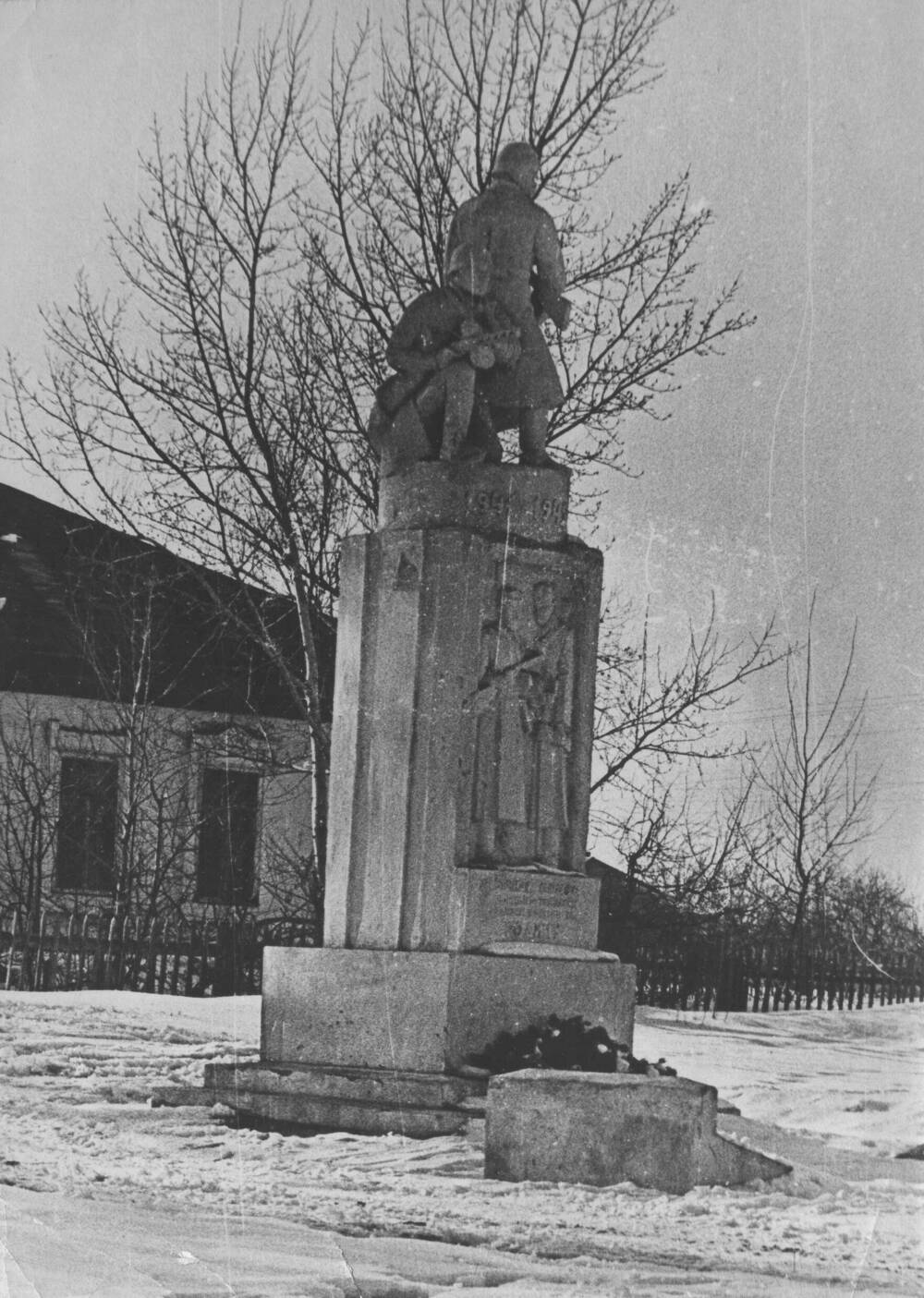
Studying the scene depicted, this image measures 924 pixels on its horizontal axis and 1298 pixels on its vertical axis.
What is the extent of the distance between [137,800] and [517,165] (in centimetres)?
1235

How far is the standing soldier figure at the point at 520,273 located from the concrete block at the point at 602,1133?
3858 millimetres

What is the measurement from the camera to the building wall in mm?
21281

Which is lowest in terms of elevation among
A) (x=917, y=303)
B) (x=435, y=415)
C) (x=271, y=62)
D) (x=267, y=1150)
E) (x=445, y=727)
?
(x=267, y=1150)

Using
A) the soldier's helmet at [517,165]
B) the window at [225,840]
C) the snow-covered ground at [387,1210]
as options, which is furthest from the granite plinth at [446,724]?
the window at [225,840]

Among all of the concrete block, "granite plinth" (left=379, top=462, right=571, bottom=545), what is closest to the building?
"granite plinth" (left=379, top=462, right=571, bottom=545)

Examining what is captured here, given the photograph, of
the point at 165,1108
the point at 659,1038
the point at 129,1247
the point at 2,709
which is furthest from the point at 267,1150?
the point at 2,709

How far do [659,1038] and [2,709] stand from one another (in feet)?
50.1

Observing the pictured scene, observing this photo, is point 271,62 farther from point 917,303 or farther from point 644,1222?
point 644,1222

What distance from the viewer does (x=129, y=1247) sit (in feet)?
17.5

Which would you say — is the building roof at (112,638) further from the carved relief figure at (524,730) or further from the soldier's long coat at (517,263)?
the carved relief figure at (524,730)

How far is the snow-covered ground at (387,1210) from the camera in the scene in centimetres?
515

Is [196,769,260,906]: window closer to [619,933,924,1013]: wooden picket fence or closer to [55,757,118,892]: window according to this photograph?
[55,757,118,892]: window

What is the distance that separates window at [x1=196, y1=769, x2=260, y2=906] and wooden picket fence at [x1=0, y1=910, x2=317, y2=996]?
5.72 meters

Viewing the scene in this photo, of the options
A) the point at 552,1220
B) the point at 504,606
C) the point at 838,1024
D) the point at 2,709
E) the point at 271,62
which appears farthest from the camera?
the point at 2,709
